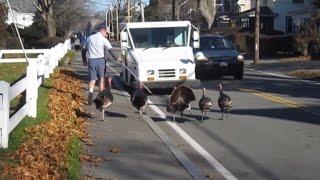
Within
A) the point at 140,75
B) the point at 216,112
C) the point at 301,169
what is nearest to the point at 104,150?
the point at 301,169

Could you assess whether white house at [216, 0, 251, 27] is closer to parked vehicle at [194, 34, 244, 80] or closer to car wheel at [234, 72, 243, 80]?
parked vehicle at [194, 34, 244, 80]

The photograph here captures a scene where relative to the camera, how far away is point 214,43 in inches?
1003

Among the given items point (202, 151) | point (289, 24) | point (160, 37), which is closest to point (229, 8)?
point (289, 24)

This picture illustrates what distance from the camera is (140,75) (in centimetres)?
1808

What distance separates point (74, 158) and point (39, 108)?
4.63 meters

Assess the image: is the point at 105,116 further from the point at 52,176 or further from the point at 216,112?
the point at 52,176

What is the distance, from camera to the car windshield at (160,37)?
19484mm

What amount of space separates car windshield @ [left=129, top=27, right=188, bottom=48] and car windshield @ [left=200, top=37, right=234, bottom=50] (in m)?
5.44

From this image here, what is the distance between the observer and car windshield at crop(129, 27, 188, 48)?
1948cm

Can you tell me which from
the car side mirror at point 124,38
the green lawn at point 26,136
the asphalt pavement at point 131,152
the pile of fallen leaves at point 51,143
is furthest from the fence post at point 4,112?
the car side mirror at point 124,38

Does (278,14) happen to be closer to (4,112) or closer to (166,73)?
(166,73)

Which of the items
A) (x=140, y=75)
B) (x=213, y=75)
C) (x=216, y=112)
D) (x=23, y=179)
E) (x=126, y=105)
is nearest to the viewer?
(x=23, y=179)

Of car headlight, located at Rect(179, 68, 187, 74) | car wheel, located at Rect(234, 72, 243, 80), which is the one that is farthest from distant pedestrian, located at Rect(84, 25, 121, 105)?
car wheel, located at Rect(234, 72, 243, 80)

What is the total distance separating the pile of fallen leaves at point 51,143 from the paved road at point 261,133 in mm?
1710
